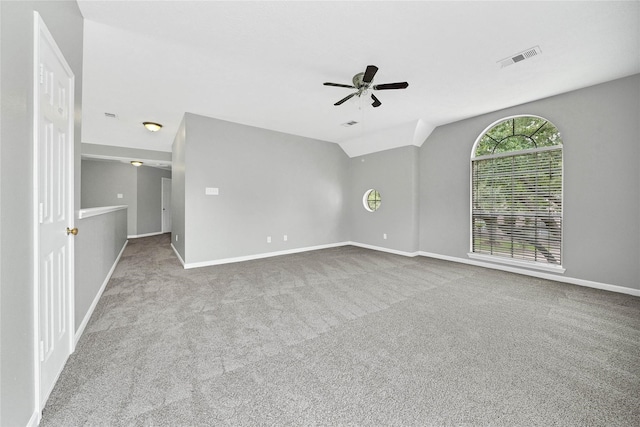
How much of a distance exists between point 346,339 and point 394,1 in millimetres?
2874

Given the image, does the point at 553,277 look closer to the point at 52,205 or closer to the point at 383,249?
the point at 383,249

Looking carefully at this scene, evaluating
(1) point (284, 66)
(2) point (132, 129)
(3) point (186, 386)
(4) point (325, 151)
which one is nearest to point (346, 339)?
(3) point (186, 386)

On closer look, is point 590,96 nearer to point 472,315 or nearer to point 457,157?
point 457,157

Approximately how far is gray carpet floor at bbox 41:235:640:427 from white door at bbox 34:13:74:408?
0.83 ft

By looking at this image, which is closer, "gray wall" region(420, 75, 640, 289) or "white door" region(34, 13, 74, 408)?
"white door" region(34, 13, 74, 408)

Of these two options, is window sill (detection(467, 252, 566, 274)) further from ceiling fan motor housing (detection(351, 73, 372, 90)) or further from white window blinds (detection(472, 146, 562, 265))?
ceiling fan motor housing (detection(351, 73, 372, 90))

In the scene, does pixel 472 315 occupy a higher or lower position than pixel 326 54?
lower

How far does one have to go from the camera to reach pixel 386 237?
19.9ft

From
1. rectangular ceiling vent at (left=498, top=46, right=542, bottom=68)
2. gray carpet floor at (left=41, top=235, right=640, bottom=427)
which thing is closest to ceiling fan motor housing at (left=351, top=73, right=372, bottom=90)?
rectangular ceiling vent at (left=498, top=46, right=542, bottom=68)

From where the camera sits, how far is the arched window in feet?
12.5

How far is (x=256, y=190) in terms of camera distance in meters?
5.26

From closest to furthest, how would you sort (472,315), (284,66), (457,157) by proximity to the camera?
(472,315) → (284,66) → (457,157)

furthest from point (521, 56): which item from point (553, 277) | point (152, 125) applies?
point (152, 125)

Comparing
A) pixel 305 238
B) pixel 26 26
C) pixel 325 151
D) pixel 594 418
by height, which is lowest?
pixel 594 418
